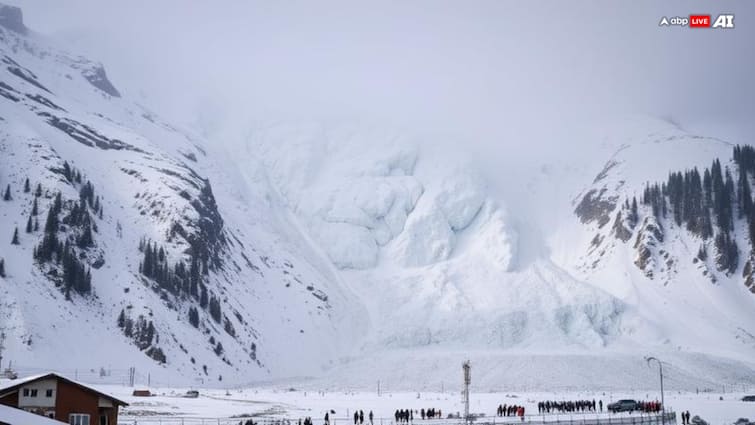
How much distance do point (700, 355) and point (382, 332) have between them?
61094mm

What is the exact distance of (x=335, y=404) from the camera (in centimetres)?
9219

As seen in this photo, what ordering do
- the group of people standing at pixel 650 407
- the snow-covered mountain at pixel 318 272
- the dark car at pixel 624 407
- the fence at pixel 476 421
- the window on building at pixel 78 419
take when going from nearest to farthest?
1. the window on building at pixel 78 419
2. the fence at pixel 476 421
3. the group of people standing at pixel 650 407
4. the dark car at pixel 624 407
5. the snow-covered mountain at pixel 318 272


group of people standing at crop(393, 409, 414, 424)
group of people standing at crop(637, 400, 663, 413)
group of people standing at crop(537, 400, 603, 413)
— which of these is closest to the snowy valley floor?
group of people standing at crop(393, 409, 414, 424)

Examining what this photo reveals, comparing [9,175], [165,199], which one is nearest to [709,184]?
[165,199]

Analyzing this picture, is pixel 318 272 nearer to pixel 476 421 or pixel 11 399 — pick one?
pixel 476 421

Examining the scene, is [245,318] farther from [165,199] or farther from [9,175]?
[9,175]

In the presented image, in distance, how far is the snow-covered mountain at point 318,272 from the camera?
11812cm

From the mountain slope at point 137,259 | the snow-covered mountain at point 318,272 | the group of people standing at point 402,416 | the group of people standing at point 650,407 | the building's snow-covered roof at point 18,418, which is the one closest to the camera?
the building's snow-covered roof at point 18,418

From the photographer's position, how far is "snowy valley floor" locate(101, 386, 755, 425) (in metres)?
75.0

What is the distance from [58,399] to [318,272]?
420 ft

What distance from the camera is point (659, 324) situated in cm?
15162

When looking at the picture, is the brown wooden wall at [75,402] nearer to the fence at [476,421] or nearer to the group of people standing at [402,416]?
the fence at [476,421]

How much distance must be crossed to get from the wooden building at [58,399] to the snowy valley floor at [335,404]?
13.5 m

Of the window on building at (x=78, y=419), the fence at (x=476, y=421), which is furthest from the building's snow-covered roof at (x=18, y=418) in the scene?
the fence at (x=476, y=421)
